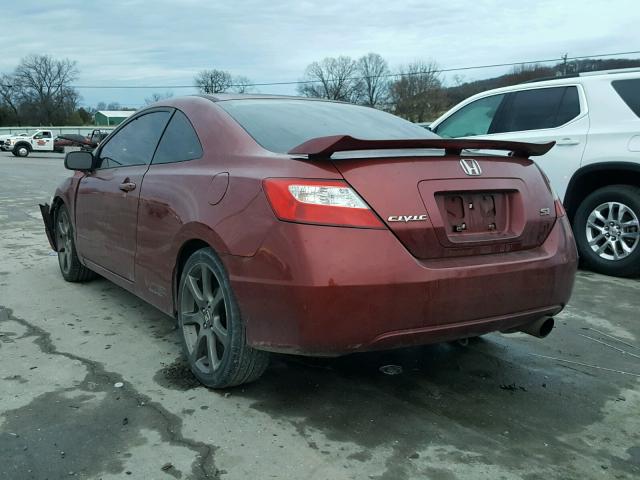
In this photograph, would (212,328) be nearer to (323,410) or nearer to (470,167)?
(323,410)

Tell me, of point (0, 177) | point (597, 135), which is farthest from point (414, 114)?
point (597, 135)

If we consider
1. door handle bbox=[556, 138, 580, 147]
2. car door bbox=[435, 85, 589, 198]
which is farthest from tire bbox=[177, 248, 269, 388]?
door handle bbox=[556, 138, 580, 147]

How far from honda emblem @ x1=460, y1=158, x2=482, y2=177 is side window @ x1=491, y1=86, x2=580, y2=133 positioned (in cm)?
383

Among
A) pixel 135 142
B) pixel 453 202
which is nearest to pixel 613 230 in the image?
pixel 453 202

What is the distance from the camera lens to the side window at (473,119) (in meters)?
7.02

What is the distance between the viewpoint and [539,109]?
6543mm

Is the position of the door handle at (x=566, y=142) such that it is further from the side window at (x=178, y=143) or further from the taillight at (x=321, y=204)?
the taillight at (x=321, y=204)

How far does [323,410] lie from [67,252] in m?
3.50

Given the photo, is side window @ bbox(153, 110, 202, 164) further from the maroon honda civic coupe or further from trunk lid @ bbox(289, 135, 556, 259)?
trunk lid @ bbox(289, 135, 556, 259)

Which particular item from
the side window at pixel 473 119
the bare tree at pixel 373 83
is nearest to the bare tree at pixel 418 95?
the bare tree at pixel 373 83

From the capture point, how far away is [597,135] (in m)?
5.88

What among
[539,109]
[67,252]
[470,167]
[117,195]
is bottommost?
[67,252]

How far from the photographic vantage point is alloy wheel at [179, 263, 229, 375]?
10.1 ft

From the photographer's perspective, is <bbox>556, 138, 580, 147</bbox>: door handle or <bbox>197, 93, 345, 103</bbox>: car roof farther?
<bbox>556, 138, 580, 147</bbox>: door handle
